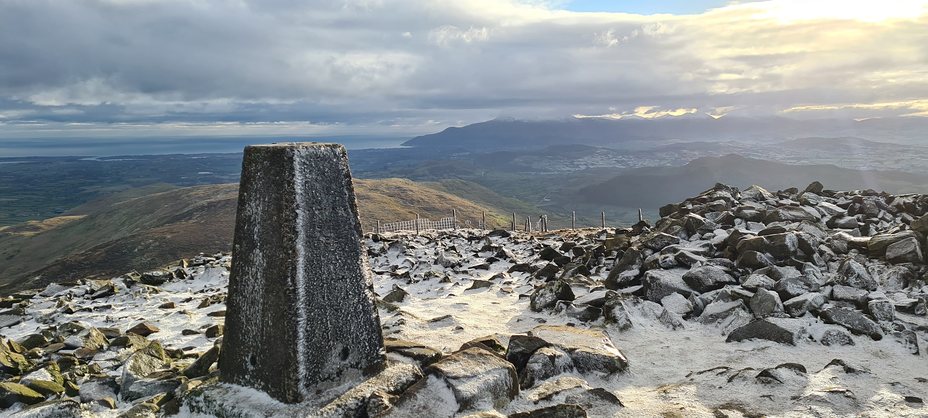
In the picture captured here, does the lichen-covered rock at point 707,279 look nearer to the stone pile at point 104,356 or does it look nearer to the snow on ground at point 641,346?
the snow on ground at point 641,346

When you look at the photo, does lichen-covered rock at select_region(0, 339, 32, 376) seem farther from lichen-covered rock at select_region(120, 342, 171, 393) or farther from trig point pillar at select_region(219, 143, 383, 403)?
trig point pillar at select_region(219, 143, 383, 403)

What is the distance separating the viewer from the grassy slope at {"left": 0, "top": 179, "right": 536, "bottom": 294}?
50906 millimetres

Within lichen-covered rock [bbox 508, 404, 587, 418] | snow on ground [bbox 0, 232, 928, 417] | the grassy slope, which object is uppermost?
lichen-covered rock [bbox 508, 404, 587, 418]

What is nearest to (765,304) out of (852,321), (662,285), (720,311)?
(720,311)

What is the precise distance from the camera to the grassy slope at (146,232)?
50906mm

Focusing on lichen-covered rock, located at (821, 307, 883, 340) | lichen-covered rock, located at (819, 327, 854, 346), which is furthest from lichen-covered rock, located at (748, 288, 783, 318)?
lichen-covered rock, located at (819, 327, 854, 346)

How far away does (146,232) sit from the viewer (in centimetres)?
6394

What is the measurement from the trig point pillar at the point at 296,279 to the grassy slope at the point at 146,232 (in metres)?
46.9

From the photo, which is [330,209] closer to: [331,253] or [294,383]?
[331,253]

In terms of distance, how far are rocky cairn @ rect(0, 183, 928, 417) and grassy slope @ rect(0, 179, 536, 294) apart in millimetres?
38803

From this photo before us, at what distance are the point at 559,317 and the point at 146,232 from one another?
2630 inches

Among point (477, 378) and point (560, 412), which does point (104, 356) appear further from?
point (560, 412)

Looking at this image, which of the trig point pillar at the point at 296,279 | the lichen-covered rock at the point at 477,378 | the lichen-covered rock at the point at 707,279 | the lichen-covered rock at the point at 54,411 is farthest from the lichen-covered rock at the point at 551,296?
the lichen-covered rock at the point at 54,411

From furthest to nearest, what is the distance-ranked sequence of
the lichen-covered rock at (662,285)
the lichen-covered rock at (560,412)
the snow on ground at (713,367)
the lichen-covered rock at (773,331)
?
the lichen-covered rock at (662,285) < the lichen-covered rock at (773,331) < the snow on ground at (713,367) < the lichen-covered rock at (560,412)
